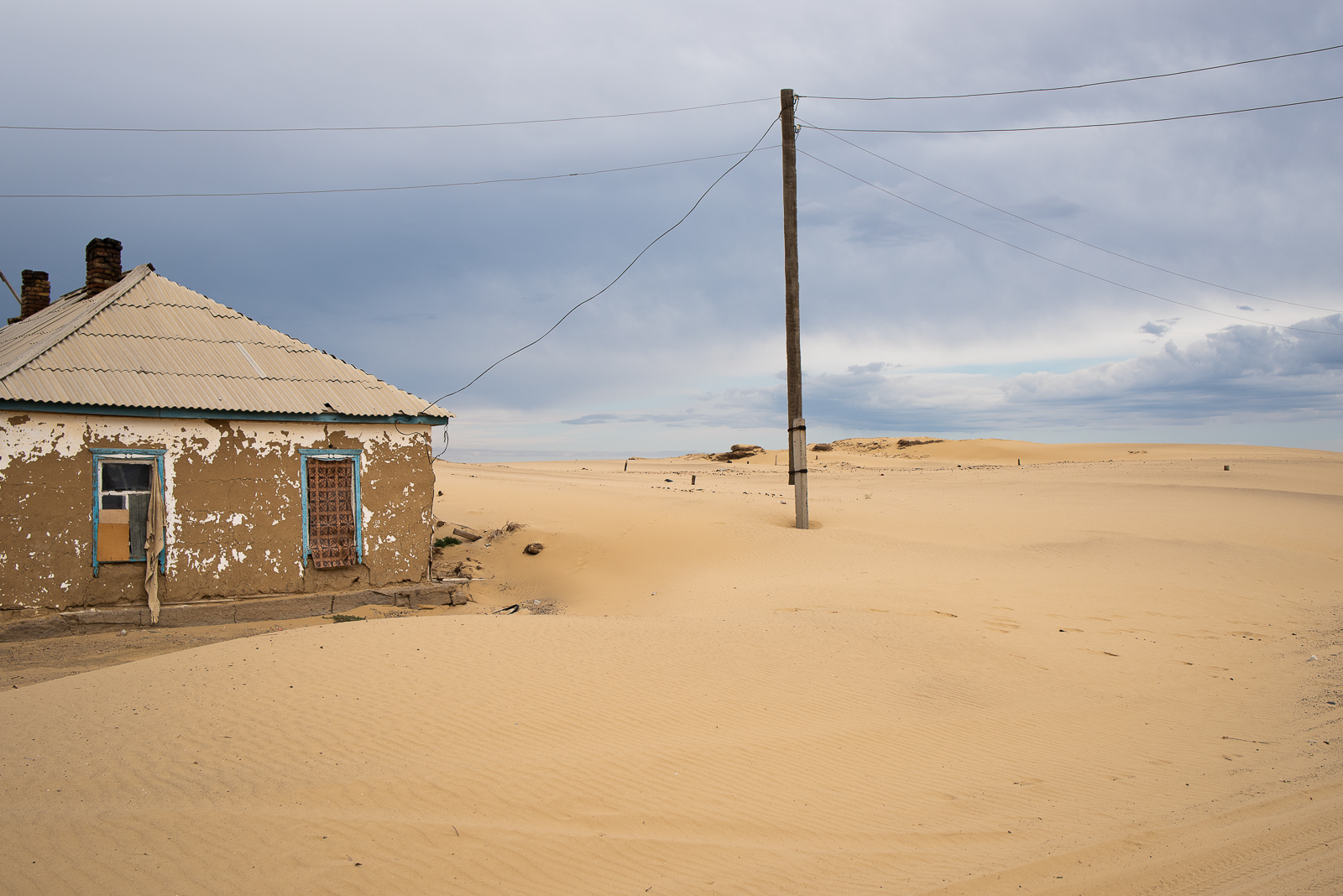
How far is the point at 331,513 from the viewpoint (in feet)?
46.9

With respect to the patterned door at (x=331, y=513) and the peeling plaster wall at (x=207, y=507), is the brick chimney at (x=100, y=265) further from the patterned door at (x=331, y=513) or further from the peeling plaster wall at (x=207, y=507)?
the patterned door at (x=331, y=513)

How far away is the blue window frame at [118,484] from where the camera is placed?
12.3 meters

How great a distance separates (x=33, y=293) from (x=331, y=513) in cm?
1248

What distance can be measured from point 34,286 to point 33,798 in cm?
1948

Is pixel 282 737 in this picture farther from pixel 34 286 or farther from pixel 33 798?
pixel 34 286

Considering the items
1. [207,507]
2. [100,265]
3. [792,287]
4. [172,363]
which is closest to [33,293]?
[100,265]

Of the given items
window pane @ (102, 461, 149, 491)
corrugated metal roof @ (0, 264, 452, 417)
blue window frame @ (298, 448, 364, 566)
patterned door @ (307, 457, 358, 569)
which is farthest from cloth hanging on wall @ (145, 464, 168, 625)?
blue window frame @ (298, 448, 364, 566)

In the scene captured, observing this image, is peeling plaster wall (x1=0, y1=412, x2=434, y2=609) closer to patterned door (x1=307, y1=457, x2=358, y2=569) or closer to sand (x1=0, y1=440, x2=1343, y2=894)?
patterned door (x1=307, y1=457, x2=358, y2=569)

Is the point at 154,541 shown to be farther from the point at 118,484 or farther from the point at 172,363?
the point at 172,363

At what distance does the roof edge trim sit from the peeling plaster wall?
119mm

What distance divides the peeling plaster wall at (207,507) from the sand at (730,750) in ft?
7.40

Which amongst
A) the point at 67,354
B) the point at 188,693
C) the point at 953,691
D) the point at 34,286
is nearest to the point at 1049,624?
the point at 953,691

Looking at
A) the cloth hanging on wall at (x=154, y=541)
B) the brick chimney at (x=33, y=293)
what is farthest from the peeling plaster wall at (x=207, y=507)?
the brick chimney at (x=33, y=293)

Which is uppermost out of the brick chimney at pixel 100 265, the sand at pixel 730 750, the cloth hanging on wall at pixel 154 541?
the brick chimney at pixel 100 265
